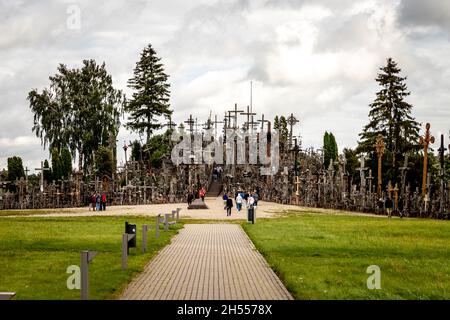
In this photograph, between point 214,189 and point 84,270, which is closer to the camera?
point 84,270

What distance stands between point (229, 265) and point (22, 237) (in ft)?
40.5

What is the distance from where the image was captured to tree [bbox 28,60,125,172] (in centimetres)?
8044

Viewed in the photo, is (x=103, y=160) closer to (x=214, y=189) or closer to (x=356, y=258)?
(x=214, y=189)

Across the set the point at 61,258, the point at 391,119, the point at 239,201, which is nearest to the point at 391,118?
the point at 391,119

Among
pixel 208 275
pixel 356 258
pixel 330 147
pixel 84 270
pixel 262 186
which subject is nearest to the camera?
pixel 84 270

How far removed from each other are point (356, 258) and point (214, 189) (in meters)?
61.8

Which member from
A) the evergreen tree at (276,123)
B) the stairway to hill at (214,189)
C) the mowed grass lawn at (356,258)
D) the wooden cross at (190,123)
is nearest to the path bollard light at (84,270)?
the mowed grass lawn at (356,258)

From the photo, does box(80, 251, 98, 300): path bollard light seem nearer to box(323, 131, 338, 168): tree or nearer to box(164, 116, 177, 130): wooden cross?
box(164, 116, 177, 130): wooden cross

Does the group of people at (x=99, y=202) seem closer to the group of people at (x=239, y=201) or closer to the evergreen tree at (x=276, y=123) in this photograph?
the group of people at (x=239, y=201)

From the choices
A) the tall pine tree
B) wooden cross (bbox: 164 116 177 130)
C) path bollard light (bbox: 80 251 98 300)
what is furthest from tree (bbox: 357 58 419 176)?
path bollard light (bbox: 80 251 98 300)

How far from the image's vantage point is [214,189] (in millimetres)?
82312

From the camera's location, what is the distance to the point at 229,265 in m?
18.6

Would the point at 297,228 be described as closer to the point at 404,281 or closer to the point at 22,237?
the point at 22,237
